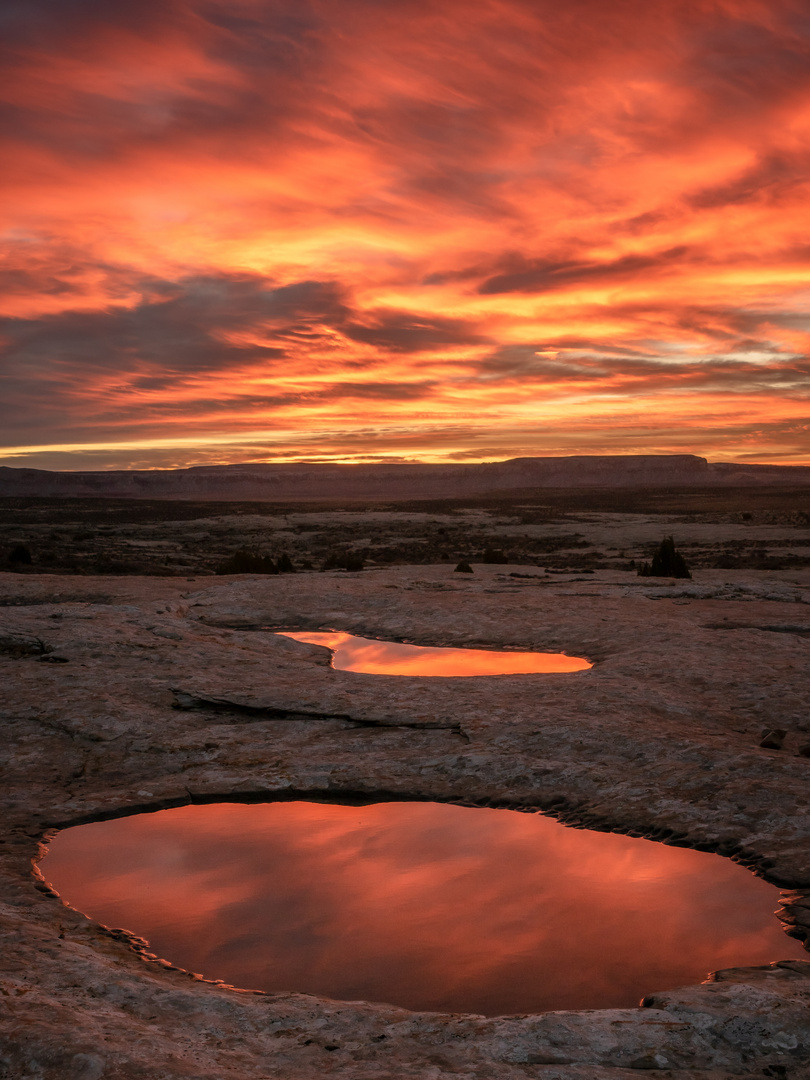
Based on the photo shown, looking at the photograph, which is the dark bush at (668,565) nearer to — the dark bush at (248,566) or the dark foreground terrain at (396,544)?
the dark foreground terrain at (396,544)

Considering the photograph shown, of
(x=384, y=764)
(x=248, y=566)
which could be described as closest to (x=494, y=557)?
(x=248, y=566)

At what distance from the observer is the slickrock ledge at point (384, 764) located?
11.2 ft

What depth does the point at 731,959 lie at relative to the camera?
14.3ft

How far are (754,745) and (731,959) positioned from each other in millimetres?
3626

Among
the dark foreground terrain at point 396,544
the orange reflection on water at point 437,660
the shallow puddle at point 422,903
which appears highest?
the dark foreground terrain at point 396,544

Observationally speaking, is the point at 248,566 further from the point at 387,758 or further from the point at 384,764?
the point at 384,764

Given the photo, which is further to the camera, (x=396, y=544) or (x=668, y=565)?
(x=396, y=544)

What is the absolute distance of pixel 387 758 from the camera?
7.45 m

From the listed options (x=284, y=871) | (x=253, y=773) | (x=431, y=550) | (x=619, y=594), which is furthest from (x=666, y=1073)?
(x=431, y=550)

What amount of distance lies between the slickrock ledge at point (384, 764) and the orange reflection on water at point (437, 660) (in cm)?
43

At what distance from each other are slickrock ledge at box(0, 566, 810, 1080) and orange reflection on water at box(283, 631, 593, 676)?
0.43m

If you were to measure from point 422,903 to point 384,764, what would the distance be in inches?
94.1

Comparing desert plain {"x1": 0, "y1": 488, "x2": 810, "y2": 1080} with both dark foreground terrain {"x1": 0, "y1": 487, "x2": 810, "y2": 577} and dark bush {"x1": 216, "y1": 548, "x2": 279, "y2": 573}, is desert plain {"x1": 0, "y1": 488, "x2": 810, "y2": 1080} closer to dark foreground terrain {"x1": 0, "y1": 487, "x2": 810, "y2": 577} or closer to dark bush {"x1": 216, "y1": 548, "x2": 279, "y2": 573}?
dark bush {"x1": 216, "y1": 548, "x2": 279, "y2": 573}

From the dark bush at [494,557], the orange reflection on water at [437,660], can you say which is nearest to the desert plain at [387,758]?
the orange reflection on water at [437,660]
